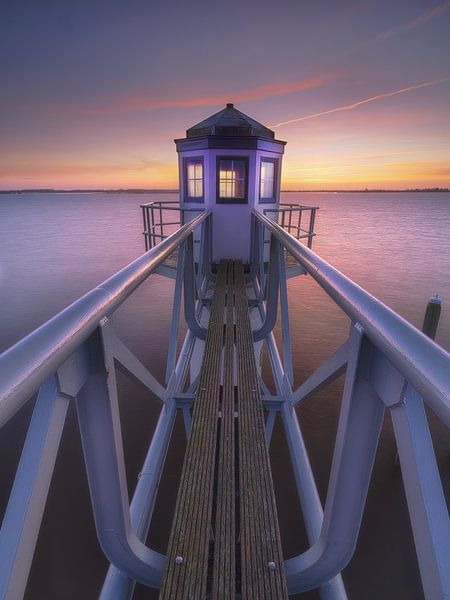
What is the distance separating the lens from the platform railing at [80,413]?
0.73 meters

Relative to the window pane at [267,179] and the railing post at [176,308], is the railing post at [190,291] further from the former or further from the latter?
the window pane at [267,179]

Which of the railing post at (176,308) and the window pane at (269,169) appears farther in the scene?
the window pane at (269,169)

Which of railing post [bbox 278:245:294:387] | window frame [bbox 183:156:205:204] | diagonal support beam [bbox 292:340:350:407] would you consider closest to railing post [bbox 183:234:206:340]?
railing post [bbox 278:245:294:387]

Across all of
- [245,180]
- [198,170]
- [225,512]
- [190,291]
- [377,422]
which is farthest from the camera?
[198,170]

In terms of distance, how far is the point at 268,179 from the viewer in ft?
27.8

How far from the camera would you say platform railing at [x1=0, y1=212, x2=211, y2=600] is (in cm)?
73

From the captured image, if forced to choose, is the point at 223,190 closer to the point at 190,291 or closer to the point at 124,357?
the point at 190,291

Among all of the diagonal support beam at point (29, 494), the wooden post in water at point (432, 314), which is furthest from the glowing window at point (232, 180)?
the diagonal support beam at point (29, 494)

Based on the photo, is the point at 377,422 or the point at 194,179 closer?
the point at 377,422

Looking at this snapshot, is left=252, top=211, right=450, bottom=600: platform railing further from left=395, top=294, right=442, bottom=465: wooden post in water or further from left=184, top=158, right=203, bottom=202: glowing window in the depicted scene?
left=395, top=294, right=442, bottom=465: wooden post in water

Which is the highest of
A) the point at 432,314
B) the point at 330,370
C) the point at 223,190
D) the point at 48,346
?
the point at 223,190

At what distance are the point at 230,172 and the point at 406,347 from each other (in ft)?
25.8

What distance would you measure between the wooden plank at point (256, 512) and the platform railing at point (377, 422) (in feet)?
0.71

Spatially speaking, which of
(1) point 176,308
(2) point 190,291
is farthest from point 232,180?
(1) point 176,308
